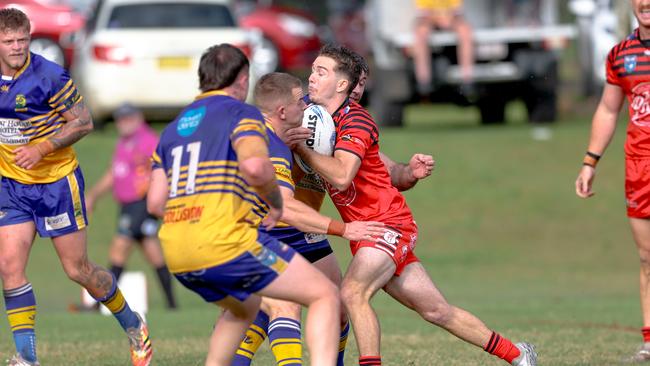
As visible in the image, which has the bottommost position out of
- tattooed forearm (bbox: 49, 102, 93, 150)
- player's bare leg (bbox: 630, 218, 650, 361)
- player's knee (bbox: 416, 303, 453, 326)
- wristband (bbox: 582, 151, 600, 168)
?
player's bare leg (bbox: 630, 218, 650, 361)

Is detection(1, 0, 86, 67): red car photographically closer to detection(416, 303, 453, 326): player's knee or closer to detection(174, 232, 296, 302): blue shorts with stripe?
detection(416, 303, 453, 326): player's knee

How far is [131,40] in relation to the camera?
70.1 feet

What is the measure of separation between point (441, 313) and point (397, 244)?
554mm

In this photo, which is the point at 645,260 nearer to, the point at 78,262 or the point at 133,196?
the point at 78,262

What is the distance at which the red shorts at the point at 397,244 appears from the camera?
7.54 m

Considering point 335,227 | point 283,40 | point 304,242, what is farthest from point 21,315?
point 283,40

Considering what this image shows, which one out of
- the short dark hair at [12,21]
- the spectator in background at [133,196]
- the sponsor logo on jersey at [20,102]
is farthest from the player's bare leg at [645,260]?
the spectator in background at [133,196]

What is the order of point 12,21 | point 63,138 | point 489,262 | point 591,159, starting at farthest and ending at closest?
point 489,262, point 591,159, point 63,138, point 12,21

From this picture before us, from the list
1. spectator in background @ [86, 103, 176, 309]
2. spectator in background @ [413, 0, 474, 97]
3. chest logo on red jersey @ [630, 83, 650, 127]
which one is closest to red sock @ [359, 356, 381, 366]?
chest logo on red jersey @ [630, 83, 650, 127]

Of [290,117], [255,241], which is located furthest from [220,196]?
[290,117]

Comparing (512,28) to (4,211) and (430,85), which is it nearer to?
(430,85)

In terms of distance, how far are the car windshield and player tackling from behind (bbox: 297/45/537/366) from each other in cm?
1440

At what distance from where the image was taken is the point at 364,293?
750 centimetres

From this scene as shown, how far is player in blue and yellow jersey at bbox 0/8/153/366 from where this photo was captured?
8.48 meters
